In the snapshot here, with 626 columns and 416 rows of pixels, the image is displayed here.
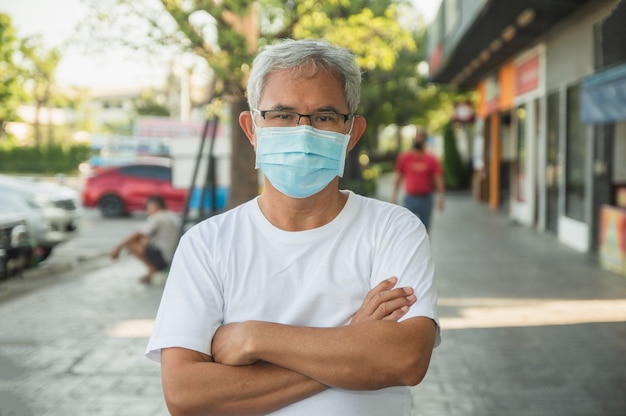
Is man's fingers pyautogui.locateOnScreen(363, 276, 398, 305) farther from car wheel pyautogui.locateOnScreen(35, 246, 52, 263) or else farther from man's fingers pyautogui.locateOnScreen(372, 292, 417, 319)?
car wheel pyautogui.locateOnScreen(35, 246, 52, 263)

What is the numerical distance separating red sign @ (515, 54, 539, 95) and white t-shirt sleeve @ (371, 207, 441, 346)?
1431cm

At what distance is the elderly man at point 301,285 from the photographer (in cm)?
196

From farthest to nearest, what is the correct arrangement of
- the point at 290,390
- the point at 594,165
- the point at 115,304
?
the point at 594,165
the point at 115,304
the point at 290,390

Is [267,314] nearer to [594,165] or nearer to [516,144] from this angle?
[594,165]

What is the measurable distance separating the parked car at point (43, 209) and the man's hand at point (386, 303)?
404 inches

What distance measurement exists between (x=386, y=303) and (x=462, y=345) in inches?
173

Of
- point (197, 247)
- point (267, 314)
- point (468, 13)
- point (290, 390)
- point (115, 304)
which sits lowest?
point (115, 304)

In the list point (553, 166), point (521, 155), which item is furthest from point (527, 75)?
point (553, 166)

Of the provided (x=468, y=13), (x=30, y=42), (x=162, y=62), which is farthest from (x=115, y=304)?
(x=468, y=13)

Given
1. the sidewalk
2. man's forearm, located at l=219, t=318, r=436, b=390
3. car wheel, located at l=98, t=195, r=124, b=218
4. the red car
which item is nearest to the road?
car wheel, located at l=98, t=195, r=124, b=218

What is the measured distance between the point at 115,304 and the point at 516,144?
42.1 feet

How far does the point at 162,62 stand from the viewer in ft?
32.3

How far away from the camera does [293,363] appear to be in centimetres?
194

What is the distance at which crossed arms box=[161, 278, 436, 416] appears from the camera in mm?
1935
